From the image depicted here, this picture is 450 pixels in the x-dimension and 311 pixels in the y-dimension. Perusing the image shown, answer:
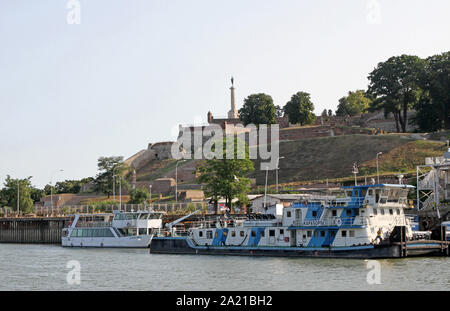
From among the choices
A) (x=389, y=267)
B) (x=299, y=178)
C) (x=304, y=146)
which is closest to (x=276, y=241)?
(x=389, y=267)

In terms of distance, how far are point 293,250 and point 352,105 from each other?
4188 inches

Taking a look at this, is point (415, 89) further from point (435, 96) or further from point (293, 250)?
point (293, 250)

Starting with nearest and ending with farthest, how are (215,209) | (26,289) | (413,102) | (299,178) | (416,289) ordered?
1. (416,289)
2. (26,289)
3. (215,209)
4. (299,178)
5. (413,102)

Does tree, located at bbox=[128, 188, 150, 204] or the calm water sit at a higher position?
tree, located at bbox=[128, 188, 150, 204]

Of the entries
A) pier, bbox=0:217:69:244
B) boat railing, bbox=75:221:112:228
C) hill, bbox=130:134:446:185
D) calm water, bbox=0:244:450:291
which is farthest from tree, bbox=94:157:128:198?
calm water, bbox=0:244:450:291

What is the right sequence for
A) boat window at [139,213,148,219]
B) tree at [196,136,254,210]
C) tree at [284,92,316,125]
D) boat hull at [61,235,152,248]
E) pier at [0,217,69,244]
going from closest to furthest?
boat hull at [61,235,152,248]
boat window at [139,213,148,219]
tree at [196,136,254,210]
pier at [0,217,69,244]
tree at [284,92,316,125]

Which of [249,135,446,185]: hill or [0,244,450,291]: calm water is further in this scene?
[249,135,446,185]: hill

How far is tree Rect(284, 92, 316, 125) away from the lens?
448 ft

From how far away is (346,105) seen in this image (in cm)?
15400

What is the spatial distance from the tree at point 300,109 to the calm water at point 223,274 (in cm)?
8457

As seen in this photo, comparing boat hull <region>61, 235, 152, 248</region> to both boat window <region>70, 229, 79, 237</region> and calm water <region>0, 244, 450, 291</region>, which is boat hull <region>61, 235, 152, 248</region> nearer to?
boat window <region>70, 229, 79, 237</region>

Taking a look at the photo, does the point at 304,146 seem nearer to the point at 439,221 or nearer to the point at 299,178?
the point at 299,178

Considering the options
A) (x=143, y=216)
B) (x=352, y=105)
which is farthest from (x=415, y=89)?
(x=143, y=216)
